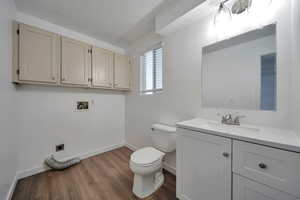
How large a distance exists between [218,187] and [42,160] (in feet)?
7.97

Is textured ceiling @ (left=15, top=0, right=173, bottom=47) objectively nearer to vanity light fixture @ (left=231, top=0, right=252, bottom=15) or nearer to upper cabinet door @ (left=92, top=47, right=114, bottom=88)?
upper cabinet door @ (left=92, top=47, right=114, bottom=88)

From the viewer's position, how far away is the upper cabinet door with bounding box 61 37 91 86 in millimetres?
1803

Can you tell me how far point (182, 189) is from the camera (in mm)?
1201

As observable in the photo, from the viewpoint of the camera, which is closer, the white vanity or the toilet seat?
the white vanity

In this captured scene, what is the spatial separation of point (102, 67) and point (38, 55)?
899 mm

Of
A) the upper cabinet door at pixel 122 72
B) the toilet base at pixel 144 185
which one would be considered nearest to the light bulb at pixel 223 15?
the upper cabinet door at pixel 122 72

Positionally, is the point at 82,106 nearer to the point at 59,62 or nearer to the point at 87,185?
the point at 59,62

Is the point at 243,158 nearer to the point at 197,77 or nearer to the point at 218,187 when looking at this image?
the point at 218,187

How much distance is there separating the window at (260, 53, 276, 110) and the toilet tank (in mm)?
989

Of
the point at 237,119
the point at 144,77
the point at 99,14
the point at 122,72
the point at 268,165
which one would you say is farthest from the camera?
the point at 122,72

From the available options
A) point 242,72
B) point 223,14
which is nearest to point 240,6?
point 223,14

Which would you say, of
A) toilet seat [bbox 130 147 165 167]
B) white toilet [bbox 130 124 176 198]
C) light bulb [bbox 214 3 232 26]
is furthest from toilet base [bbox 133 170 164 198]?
light bulb [bbox 214 3 232 26]

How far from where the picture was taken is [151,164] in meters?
1.31

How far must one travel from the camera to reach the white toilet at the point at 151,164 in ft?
4.27
